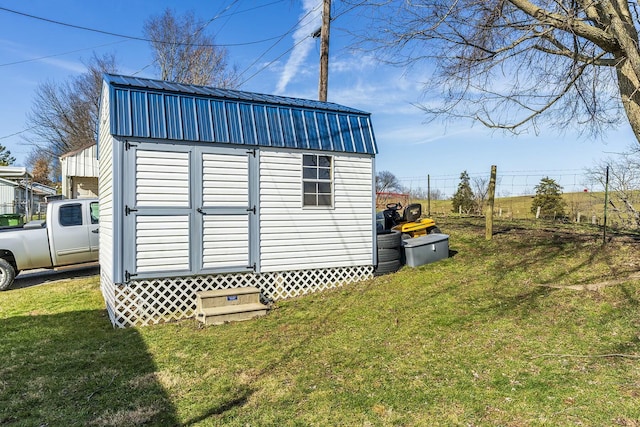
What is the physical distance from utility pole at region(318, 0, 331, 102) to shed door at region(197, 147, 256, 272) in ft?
12.9

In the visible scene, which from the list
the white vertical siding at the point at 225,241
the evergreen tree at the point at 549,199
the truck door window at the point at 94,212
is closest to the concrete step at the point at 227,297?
the white vertical siding at the point at 225,241

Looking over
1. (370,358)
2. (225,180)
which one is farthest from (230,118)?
(370,358)

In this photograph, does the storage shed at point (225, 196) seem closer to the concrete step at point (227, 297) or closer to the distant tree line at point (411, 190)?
the concrete step at point (227, 297)

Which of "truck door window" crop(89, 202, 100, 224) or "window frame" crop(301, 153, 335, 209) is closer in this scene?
"window frame" crop(301, 153, 335, 209)

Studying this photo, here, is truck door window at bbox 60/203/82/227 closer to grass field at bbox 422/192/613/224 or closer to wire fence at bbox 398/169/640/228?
wire fence at bbox 398/169/640/228

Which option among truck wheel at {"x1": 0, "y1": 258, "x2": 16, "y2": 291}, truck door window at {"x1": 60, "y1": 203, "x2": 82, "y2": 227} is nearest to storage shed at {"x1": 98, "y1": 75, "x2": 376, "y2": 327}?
truck door window at {"x1": 60, "y1": 203, "x2": 82, "y2": 227}

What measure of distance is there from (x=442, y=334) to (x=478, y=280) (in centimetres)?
251

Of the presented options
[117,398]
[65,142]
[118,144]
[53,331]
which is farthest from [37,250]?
[65,142]

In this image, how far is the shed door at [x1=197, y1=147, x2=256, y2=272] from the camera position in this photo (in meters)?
6.35

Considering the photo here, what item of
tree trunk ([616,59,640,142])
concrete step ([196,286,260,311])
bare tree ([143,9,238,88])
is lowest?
concrete step ([196,286,260,311])

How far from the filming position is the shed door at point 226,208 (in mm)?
6348

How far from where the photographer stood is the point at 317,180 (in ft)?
24.2

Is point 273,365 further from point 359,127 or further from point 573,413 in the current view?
point 359,127

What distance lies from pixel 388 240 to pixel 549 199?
1216 centimetres
